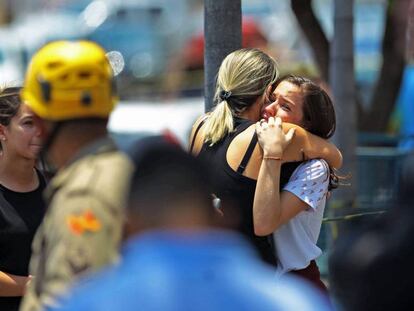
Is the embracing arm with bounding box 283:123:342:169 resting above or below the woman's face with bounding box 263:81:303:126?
below

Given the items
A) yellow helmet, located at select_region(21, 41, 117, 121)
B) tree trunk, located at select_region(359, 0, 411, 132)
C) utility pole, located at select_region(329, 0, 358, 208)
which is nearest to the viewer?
yellow helmet, located at select_region(21, 41, 117, 121)

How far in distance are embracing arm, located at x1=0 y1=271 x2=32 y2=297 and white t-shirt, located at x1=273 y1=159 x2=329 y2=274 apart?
1.09 m

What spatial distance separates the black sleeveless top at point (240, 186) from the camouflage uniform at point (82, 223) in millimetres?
1398

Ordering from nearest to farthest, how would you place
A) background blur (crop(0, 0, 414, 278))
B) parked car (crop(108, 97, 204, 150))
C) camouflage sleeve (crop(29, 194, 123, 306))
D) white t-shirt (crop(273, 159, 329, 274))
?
camouflage sleeve (crop(29, 194, 123, 306))
white t-shirt (crop(273, 159, 329, 274))
background blur (crop(0, 0, 414, 278))
parked car (crop(108, 97, 204, 150))

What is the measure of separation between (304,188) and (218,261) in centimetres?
206

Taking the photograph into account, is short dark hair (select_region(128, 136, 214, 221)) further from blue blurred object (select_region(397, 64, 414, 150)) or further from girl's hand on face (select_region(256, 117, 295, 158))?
blue blurred object (select_region(397, 64, 414, 150))

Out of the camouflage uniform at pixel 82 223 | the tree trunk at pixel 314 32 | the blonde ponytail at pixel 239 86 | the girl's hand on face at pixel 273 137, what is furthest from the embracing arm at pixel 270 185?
the tree trunk at pixel 314 32

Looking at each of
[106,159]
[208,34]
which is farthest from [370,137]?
[106,159]

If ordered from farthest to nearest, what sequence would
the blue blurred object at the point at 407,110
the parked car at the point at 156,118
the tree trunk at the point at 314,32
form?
the parked car at the point at 156,118
the blue blurred object at the point at 407,110
the tree trunk at the point at 314,32

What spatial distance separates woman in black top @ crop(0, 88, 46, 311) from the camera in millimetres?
4375

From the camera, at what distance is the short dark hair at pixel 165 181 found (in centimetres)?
225

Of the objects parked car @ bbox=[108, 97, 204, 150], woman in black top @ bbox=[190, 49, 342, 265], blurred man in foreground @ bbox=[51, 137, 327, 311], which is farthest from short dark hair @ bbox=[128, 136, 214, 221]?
parked car @ bbox=[108, 97, 204, 150]

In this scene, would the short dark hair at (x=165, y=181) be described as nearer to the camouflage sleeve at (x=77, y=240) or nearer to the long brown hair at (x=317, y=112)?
the camouflage sleeve at (x=77, y=240)

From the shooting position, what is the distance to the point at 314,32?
32.1 feet
